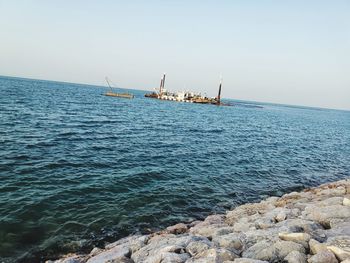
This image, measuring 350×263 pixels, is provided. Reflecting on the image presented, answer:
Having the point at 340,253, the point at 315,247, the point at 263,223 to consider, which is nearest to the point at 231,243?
the point at 315,247

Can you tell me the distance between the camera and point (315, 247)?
5762mm

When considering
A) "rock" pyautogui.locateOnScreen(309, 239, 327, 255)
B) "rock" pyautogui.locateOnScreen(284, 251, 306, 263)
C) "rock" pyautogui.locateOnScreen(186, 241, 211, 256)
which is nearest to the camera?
"rock" pyautogui.locateOnScreen(284, 251, 306, 263)

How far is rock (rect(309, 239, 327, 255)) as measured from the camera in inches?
221

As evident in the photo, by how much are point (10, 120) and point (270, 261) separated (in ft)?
85.4

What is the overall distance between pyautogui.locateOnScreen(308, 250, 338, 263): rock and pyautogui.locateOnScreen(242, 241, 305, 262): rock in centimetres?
45

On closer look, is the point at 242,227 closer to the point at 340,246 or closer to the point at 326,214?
the point at 326,214

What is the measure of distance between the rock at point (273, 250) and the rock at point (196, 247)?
33.5 inches

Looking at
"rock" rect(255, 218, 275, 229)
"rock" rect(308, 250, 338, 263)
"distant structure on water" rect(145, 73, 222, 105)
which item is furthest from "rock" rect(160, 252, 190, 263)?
"distant structure on water" rect(145, 73, 222, 105)

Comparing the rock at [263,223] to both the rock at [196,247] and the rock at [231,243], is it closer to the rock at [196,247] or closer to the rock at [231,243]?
the rock at [231,243]

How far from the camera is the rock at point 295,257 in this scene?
5.36m

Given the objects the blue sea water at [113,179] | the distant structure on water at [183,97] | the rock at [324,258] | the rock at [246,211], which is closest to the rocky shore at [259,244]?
the rock at [324,258]

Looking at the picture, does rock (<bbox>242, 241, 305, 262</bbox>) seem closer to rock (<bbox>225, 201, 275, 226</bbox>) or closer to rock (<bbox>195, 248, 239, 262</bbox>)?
rock (<bbox>195, 248, 239, 262</bbox>)

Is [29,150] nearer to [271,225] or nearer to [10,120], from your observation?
[10,120]

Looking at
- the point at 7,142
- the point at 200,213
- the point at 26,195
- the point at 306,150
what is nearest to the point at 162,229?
the point at 200,213
